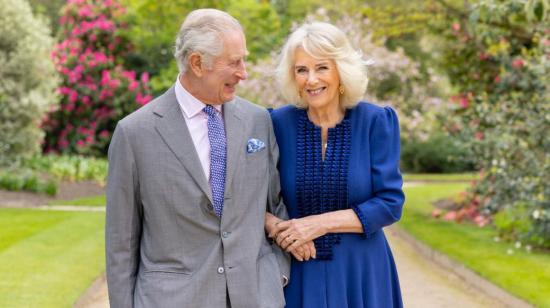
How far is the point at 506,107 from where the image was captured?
11055mm

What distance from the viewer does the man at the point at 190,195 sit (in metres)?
3.14

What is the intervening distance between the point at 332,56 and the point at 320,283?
0.94 metres

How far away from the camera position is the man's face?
319 centimetres

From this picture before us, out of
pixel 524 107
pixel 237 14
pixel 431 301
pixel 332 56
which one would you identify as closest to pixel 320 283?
pixel 332 56

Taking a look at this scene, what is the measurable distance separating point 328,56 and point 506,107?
8120 mm

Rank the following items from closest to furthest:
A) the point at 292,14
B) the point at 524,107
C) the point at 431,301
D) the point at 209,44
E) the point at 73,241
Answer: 1. the point at 209,44
2. the point at 431,301
3. the point at 73,241
4. the point at 524,107
5. the point at 292,14

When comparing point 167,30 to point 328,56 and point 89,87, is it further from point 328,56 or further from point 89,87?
point 328,56

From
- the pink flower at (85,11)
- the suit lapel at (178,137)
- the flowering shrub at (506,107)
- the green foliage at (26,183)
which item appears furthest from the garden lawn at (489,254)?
the pink flower at (85,11)

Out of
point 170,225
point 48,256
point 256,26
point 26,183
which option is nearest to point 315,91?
point 170,225

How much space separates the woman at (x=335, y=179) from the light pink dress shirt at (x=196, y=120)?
1.38ft

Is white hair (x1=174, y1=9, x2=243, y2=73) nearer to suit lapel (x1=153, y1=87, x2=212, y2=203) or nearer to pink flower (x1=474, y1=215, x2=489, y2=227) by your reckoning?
suit lapel (x1=153, y1=87, x2=212, y2=203)

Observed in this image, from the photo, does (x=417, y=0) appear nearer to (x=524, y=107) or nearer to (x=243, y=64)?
(x=524, y=107)

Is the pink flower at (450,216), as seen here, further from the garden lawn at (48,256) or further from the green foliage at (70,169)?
the green foliage at (70,169)

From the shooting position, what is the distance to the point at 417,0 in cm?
1368
